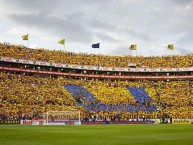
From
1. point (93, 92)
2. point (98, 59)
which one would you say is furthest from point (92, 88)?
point (98, 59)

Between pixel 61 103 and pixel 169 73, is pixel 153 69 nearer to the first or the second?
pixel 169 73

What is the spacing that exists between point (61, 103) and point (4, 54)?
21121 mm

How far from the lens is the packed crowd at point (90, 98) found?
3221 inches

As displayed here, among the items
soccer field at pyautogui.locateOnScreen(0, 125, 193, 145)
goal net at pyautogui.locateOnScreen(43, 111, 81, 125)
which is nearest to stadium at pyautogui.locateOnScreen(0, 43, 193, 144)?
goal net at pyautogui.locateOnScreen(43, 111, 81, 125)

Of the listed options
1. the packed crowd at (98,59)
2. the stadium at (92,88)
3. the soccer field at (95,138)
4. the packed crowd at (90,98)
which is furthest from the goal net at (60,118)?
the soccer field at (95,138)

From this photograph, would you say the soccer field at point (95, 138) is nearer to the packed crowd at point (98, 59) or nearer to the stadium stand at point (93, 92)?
the stadium stand at point (93, 92)

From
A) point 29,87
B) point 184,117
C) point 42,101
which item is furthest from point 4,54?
point 184,117

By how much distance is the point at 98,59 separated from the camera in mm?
115250

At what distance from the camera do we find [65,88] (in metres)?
99.7

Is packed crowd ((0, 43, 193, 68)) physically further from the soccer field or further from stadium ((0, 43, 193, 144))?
the soccer field

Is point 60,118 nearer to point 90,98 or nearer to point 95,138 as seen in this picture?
point 90,98

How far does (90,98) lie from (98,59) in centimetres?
2055

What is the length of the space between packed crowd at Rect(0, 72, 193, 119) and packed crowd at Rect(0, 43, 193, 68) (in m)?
6.14

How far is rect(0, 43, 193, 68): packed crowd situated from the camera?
333 ft
